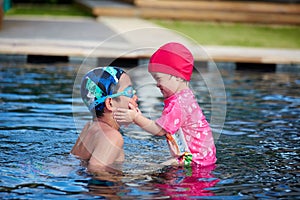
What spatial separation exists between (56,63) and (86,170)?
20.5 feet

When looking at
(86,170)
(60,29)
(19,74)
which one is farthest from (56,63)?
(86,170)

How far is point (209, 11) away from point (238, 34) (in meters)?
2.83

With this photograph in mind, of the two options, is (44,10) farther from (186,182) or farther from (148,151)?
(186,182)

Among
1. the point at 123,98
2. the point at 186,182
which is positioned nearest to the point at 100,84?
the point at 123,98

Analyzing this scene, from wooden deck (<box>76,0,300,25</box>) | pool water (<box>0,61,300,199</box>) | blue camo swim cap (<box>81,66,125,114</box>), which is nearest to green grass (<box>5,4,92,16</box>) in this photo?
wooden deck (<box>76,0,300,25</box>)

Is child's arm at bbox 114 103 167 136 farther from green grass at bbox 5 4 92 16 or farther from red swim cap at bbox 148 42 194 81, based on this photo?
green grass at bbox 5 4 92 16

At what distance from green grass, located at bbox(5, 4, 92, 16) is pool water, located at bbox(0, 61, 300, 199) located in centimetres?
902


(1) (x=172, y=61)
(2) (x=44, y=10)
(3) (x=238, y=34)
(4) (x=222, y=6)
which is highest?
(1) (x=172, y=61)

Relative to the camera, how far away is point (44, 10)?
65.2 feet

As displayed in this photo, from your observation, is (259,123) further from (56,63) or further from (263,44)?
(263,44)

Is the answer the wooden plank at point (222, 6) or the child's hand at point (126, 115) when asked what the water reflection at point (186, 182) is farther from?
the wooden plank at point (222, 6)

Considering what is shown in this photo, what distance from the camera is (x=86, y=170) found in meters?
5.04

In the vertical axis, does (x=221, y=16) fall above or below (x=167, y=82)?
below

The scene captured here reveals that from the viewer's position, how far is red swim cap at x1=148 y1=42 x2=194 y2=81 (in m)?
4.93
